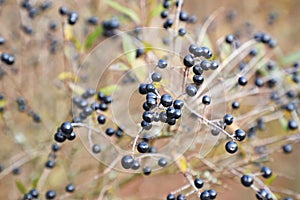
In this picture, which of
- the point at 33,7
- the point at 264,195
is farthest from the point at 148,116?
the point at 33,7

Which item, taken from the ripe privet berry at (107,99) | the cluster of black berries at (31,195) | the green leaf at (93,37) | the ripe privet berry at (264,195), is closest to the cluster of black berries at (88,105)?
the ripe privet berry at (107,99)

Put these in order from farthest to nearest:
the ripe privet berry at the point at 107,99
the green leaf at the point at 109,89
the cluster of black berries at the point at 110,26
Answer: the cluster of black berries at the point at 110,26, the green leaf at the point at 109,89, the ripe privet berry at the point at 107,99

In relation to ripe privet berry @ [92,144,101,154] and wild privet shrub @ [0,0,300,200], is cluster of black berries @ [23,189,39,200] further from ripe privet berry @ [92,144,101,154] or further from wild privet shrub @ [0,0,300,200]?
ripe privet berry @ [92,144,101,154]

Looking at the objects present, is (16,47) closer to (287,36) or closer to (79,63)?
(79,63)

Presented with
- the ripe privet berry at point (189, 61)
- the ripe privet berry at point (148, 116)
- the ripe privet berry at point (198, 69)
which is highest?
the ripe privet berry at point (189, 61)

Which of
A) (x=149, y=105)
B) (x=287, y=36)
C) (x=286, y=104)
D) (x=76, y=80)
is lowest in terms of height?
Result: (x=149, y=105)

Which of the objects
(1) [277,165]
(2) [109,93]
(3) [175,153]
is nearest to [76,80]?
(2) [109,93]

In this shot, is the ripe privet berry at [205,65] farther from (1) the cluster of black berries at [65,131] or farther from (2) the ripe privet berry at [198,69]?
(1) the cluster of black berries at [65,131]

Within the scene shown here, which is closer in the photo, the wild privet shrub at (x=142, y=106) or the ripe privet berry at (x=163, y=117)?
the ripe privet berry at (x=163, y=117)

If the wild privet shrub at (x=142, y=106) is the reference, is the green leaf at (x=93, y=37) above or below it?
above
